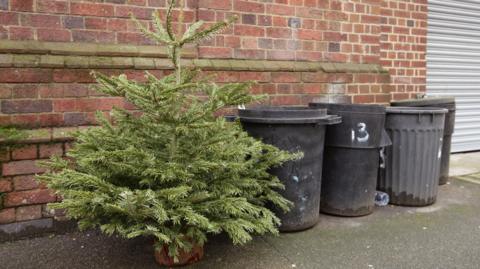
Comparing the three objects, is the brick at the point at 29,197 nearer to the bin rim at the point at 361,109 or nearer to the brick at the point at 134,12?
the brick at the point at 134,12

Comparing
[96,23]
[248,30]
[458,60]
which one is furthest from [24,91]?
[458,60]

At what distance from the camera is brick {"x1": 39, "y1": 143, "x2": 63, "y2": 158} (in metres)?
3.32

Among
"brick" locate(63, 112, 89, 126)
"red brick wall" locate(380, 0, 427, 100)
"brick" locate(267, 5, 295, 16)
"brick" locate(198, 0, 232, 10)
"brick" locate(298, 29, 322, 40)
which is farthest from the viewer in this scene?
"red brick wall" locate(380, 0, 427, 100)

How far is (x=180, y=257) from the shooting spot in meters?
2.69

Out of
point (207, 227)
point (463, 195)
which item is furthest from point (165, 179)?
point (463, 195)

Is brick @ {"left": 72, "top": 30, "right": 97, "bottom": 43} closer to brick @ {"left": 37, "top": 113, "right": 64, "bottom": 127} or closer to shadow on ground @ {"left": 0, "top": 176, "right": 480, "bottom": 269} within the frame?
brick @ {"left": 37, "top": 113, "right": 64, "bottom": 127}

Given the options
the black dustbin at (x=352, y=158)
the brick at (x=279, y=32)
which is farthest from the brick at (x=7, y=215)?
the brick at (x=279, y=32)

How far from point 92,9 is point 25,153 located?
1.34m

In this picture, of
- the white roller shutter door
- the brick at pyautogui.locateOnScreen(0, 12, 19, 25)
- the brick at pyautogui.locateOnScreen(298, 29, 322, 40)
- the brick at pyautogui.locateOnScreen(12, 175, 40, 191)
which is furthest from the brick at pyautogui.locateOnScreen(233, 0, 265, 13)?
the white roller shutter door

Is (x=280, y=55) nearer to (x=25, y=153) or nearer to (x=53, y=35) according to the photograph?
(x=53, y=35)

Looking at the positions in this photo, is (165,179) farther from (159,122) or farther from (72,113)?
(72,113)

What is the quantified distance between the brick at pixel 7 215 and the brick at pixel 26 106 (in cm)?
78

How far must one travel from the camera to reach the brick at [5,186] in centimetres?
320

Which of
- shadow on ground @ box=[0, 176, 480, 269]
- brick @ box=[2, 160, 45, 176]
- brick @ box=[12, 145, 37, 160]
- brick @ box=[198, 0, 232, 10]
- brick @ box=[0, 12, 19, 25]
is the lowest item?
shadow on ground @ box=[0, 176, 480, 269]
